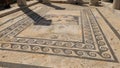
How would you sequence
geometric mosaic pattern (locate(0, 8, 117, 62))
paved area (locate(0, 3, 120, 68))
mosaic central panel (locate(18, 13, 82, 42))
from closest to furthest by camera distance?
paved area (locate(0, 3, 120, 68)) < geometric mosaic pattern (locate(0, 8, 117, 62)) < mosaic central panel (locate(18, 13, 82, 42))

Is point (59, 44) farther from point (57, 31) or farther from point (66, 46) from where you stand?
point (57, 31)

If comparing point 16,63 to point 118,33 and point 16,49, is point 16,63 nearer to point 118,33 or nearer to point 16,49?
point 16,49

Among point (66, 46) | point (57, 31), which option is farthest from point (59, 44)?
point (57, 31)

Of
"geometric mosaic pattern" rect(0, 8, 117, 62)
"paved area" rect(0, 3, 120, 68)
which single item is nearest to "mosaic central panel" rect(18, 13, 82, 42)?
"paved area" rect(0, 3, 120, 68)

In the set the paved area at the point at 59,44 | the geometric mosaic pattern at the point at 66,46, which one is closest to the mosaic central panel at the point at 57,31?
the paved area at the point at 59,44

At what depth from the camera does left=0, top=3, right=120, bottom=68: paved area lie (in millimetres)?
2516

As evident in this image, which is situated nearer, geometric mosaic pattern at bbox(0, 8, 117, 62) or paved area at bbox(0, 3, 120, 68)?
paved area at bbox(0, 3, 120, 68)

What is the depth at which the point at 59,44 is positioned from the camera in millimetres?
3172

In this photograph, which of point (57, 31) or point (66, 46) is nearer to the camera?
point (66, 46)

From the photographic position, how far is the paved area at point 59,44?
2.52 meters

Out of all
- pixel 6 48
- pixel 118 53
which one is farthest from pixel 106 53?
pixel 6 48

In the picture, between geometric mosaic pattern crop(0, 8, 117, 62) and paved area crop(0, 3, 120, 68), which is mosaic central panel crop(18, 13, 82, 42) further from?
geometric mosaic pattern crop(0, 8, 117, 62)

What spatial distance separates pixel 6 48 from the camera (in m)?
2.99

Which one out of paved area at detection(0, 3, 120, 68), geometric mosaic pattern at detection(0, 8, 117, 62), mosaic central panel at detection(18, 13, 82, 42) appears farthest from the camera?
mosaic central panel at detection(18, 13, 82, 42)
